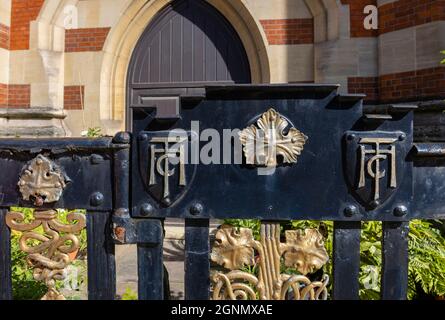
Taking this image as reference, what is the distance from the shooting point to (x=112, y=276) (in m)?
1.46

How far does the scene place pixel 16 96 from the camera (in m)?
5.39

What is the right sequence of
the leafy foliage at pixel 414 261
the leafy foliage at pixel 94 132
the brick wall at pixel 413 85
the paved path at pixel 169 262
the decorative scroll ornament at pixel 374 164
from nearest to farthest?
the decorative scroll ornament at pixel 374 164 → the leafy foliage at pixel 414 261 → the paved path at pixel 169 262 → the brick wall at pixel 413 85 → the leafy foliage at pixel 94 132

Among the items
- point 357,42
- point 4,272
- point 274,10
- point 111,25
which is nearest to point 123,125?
point 111,25

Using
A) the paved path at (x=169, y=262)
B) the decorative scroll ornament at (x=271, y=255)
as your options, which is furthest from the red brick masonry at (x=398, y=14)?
the decorative scroll ornament at (x=271, y=255)

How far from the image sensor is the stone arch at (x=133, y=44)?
5160 mm

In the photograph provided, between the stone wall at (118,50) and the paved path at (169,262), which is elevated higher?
the stone wall at (118,50)

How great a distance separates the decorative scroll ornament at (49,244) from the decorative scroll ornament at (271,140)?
768 millimetres

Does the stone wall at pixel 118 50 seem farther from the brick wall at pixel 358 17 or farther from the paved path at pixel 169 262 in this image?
the paved path at pixel 169 262

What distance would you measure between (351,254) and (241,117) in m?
0.70

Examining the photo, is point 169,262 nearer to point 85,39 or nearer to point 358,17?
point 85,39

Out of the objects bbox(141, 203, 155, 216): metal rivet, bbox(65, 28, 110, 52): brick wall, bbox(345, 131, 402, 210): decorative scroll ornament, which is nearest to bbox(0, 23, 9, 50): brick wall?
bbox(65, 28, 110, 52): brick wall

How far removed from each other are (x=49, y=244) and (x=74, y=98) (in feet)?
14.3

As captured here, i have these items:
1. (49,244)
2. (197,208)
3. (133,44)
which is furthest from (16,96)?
(197,208)

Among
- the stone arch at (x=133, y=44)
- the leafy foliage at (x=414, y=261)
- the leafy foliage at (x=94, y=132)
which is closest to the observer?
the leafy foliage at (x=414, y=261)
